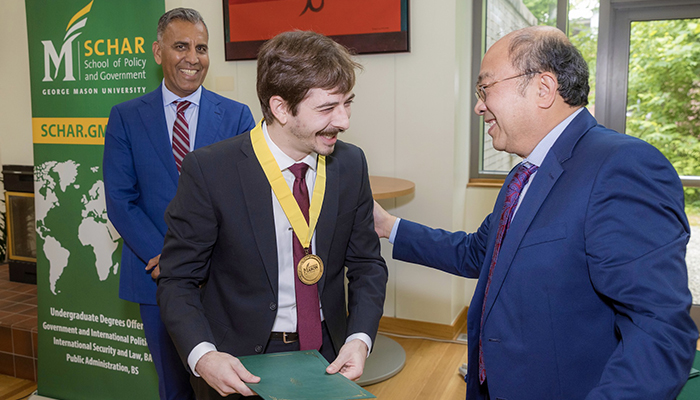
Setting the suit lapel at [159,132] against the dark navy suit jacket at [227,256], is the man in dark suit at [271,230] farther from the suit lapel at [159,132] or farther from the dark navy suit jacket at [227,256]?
the suit lapel at [159,132]

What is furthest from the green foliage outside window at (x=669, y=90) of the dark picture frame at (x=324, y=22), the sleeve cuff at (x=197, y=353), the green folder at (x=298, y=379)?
the sleeve cuff at (x=197, y=353)

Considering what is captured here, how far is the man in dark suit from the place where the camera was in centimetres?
137

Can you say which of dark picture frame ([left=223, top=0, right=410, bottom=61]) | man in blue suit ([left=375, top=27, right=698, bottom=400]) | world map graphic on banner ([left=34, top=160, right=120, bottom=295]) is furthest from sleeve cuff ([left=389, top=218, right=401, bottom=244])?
dark picture frame ([left=223, top=0, right=410, bottom=61])

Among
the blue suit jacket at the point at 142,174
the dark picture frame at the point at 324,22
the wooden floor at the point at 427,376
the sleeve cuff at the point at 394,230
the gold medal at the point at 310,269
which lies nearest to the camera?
the gold medal at the point at 310,269

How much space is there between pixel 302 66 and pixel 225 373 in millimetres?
740

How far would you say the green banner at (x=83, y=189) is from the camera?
2795 millimetres

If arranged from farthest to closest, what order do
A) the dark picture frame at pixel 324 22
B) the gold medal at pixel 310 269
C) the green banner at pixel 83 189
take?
the dark picture frame at pixel 324 22 < the green banner at pixel 83 189 < the gold medal at pixel 310 269

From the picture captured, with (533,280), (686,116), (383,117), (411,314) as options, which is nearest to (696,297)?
(686,116)

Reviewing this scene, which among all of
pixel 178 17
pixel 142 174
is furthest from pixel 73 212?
pixel 178 17

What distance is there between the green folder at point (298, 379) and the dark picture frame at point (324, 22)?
2.48 meters

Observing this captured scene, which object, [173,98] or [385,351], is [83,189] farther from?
[385,351]

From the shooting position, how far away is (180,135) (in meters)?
2.17

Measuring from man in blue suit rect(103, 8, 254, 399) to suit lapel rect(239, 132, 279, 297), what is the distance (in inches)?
31.2

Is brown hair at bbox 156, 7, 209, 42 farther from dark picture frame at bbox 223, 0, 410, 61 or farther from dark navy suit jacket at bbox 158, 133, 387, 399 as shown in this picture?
dark picture frame at bbox 223, 0, 410, 61
